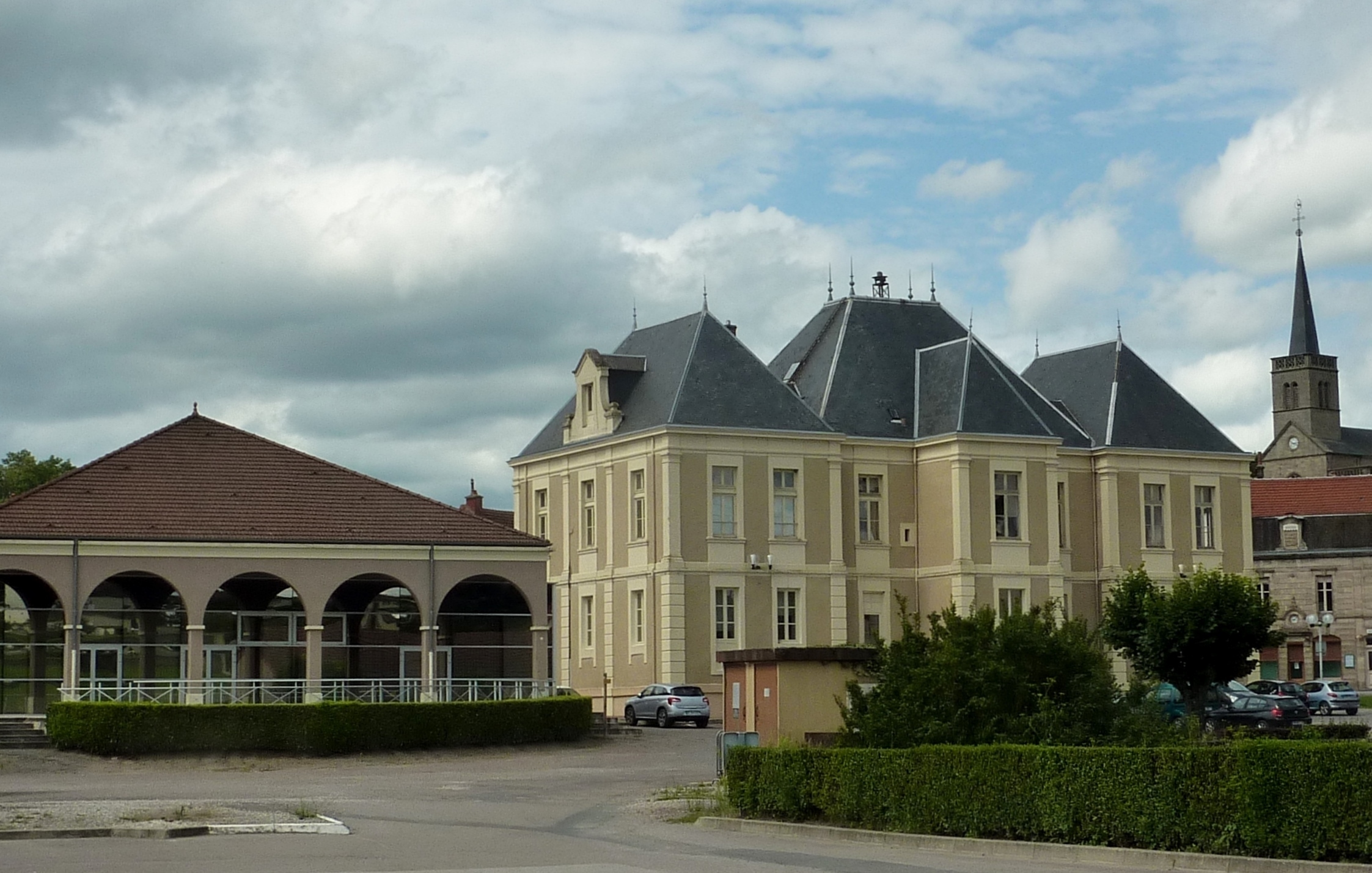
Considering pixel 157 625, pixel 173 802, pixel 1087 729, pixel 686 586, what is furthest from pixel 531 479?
pixel 1087 729

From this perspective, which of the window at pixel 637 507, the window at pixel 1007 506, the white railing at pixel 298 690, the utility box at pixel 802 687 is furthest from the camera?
the window at pixel 1007 506

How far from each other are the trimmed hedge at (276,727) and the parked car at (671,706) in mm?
8835

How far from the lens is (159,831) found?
2273cm

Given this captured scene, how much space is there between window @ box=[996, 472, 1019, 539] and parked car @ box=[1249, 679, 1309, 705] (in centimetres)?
840

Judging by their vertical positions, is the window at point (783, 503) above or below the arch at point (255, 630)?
above

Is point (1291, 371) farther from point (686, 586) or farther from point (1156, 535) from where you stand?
point (686, 586)

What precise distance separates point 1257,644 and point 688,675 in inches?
646

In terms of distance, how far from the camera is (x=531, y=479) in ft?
212

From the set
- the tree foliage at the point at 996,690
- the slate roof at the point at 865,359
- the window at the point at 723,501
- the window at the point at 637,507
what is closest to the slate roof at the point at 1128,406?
the slate roof at the point at 865,359

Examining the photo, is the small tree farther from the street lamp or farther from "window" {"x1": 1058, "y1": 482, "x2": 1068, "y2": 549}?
the street lamp

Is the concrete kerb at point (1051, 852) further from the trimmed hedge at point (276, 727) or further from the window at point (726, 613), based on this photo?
the window at point (726, 613)

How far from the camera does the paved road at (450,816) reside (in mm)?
19703

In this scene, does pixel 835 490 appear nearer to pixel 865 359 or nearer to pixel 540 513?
pixel 865 359

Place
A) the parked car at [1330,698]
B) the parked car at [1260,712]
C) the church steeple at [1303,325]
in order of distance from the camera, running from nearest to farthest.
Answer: the parked car at [1260,712] → the parked car at [1330,698] → the church steeple at [1303,325]
